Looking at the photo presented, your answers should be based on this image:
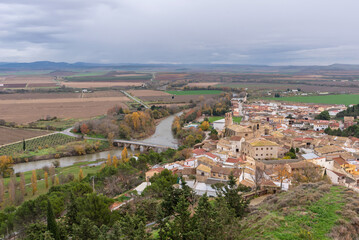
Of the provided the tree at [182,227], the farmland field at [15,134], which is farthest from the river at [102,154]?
the tree at [182,227]

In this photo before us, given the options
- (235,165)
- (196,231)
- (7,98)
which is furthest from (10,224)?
(7,98)

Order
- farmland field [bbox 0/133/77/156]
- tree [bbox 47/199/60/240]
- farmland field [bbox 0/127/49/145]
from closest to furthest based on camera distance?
tree [bbox 47/199/60/240], farmland field [bbox 0/133/77/156], farmland field [bbox 0/127/49/145]

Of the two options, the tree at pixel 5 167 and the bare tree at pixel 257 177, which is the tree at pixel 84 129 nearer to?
the tree at pixel 5 167

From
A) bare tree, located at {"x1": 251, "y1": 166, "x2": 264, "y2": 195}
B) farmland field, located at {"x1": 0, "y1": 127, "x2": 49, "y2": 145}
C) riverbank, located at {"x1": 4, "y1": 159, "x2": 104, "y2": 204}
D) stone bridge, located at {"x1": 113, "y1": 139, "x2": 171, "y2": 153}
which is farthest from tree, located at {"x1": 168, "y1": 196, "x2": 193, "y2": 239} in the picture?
farmland field, located at {"x1": 0, "y1": 127, "x2": 49, "y2": 145}

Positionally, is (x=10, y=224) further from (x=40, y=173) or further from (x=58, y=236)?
(x=40, y=173)

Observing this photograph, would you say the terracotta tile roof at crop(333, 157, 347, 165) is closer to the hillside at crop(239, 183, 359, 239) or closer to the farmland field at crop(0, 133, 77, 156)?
the hillside at crop(239, 183, 359, 239)

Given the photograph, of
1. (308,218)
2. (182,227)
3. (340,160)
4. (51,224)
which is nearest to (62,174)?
(51,224)
